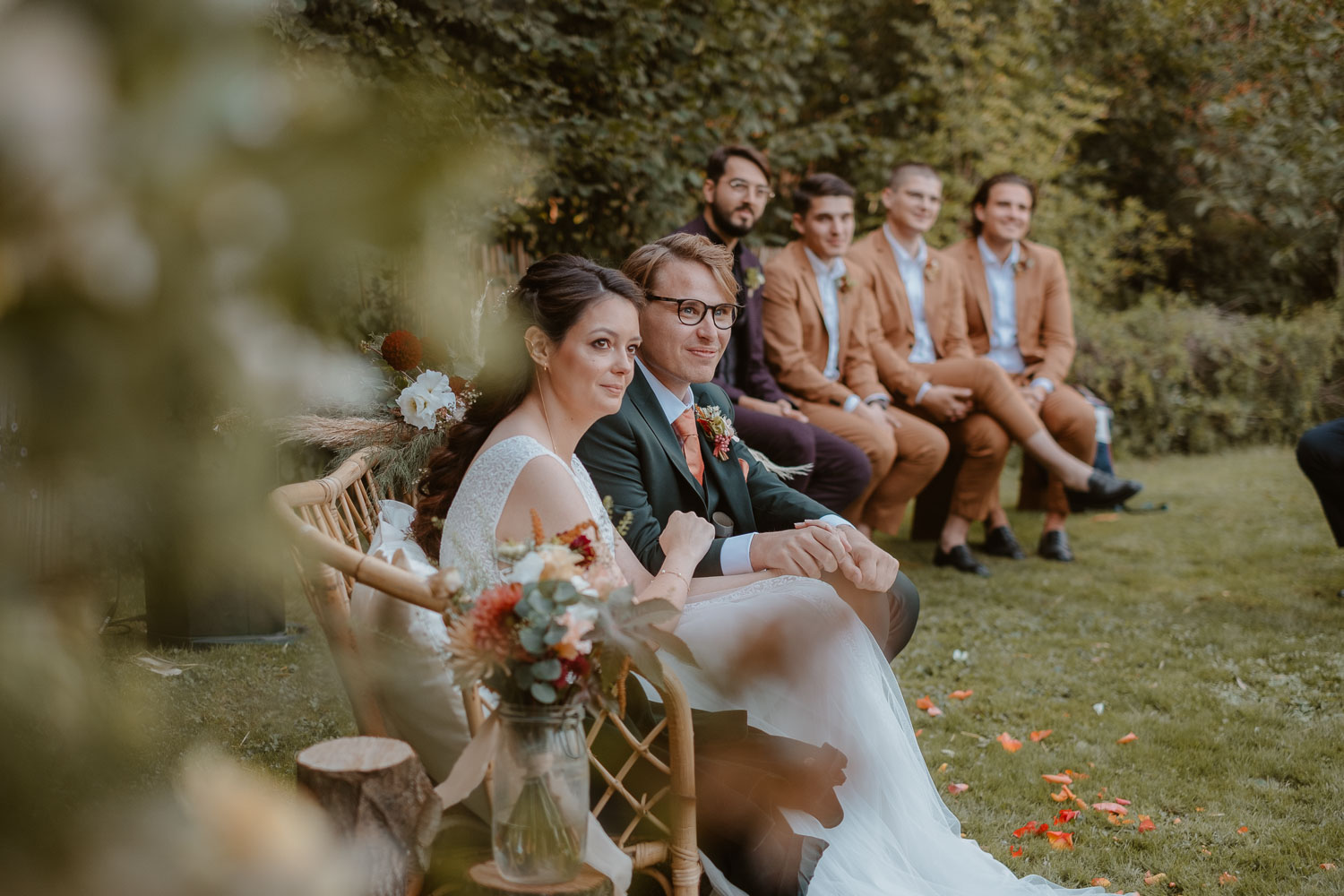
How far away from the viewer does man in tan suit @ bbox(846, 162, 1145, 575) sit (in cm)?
590

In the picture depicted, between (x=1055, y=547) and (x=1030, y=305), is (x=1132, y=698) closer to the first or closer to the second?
(x=1055, y=547)

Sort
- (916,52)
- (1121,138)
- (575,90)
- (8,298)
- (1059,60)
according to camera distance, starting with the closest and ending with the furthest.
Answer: (8,298) < (575,90) < (916,52) < (1059,60) < (1121,138)

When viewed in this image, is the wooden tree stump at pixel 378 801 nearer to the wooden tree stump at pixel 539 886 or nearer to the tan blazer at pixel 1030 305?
the wooden tree stump at pixel 539 886

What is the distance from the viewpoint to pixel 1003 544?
Answer: 6.18 metres

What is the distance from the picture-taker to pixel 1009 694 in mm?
3898

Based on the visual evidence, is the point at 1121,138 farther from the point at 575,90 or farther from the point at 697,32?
the point at 575,90

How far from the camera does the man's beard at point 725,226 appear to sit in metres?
5.23

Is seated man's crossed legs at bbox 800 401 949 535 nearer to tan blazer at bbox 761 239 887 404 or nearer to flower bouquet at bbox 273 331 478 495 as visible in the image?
tan blazer at bbox 761 239 887 404

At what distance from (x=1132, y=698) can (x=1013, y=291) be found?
3333mm

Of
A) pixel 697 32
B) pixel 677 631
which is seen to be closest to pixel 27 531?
pixel 677 631

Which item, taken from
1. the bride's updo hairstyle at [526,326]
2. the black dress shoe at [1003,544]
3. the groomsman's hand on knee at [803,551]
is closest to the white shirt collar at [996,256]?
the black dress shoe at [1003,544]

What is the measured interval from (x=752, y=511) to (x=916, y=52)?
380 inches

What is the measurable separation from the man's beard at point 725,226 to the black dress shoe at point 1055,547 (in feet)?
8.22

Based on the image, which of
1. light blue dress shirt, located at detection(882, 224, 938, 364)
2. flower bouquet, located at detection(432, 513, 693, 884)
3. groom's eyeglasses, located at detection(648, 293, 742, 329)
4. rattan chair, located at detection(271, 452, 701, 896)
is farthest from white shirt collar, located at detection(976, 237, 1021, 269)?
flower bouquet, located at detection(432, 513, 693, 884)
